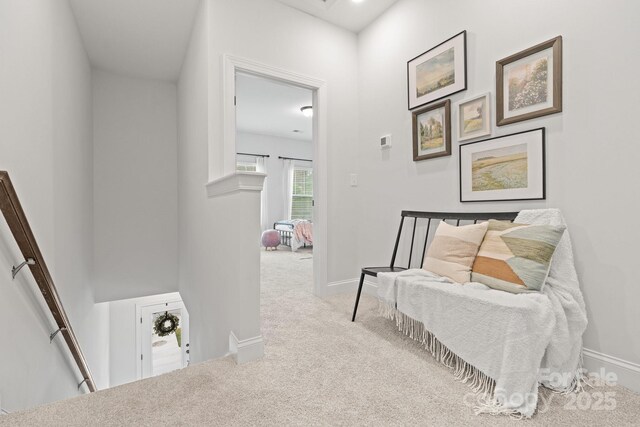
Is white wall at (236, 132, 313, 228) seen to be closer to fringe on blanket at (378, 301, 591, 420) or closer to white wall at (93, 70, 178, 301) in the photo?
white wall at (93, 70, 178, 301)

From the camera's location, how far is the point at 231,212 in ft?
6.11

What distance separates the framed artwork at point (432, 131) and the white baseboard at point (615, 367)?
4.83ft

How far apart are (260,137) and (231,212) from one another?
6.25m

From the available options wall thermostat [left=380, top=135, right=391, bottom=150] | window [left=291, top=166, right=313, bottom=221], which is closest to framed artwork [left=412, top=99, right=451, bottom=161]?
wall thermostat [left=380, top=135, right=391, bottom=150]

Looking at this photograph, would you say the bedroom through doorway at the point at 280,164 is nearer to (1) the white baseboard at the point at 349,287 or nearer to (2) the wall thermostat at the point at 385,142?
(1) the white baseboard at the point at 349,287

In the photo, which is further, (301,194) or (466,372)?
(301,194)

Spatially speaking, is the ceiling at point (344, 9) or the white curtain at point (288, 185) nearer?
the ceiling at point (344, 9)

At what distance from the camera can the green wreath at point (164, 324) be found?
6.07 metres

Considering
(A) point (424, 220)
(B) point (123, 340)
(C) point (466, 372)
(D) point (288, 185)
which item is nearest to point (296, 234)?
(D) point (288, 185)

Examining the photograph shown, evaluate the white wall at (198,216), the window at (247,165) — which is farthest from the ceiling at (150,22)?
the window at (247,165)

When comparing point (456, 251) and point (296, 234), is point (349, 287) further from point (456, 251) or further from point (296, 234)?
point (296, 234)

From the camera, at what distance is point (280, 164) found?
8008 mm

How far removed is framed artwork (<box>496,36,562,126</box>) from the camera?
5.56 feet

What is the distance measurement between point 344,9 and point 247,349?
3.02 m
